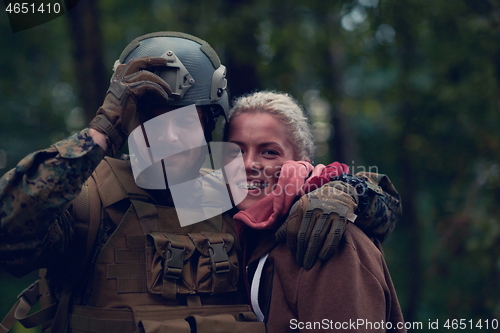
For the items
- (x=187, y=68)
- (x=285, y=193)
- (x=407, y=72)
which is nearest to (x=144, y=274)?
(x=285, y=193)

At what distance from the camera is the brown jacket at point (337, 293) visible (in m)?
2.17

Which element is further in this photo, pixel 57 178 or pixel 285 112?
pixel 285 112

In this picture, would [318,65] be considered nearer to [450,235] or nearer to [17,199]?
[450,235]

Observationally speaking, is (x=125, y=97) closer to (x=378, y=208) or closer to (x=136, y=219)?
(x=136, y=219)

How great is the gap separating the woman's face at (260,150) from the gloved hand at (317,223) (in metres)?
0.40

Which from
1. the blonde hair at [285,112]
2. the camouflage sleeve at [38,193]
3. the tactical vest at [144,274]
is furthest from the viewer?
the blonde hair at [285,112]

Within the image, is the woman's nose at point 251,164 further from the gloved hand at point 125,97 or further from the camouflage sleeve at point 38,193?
the camouflage sleeve at point 38,193

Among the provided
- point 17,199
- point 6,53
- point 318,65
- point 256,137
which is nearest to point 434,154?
point 318,65

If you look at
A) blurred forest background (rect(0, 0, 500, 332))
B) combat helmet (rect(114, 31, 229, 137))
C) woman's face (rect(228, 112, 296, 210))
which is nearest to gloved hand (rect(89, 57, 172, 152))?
combat helmet (rect(114, 31, 229, 137))

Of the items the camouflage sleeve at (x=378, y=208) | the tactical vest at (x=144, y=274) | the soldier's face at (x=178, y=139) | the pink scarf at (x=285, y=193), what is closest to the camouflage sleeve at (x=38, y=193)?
the tactical vest at (x=144, y=274)

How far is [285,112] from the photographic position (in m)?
2.86

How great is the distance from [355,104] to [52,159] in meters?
8.93

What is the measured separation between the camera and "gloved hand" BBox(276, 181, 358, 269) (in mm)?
2227

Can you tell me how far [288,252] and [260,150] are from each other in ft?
1.96
